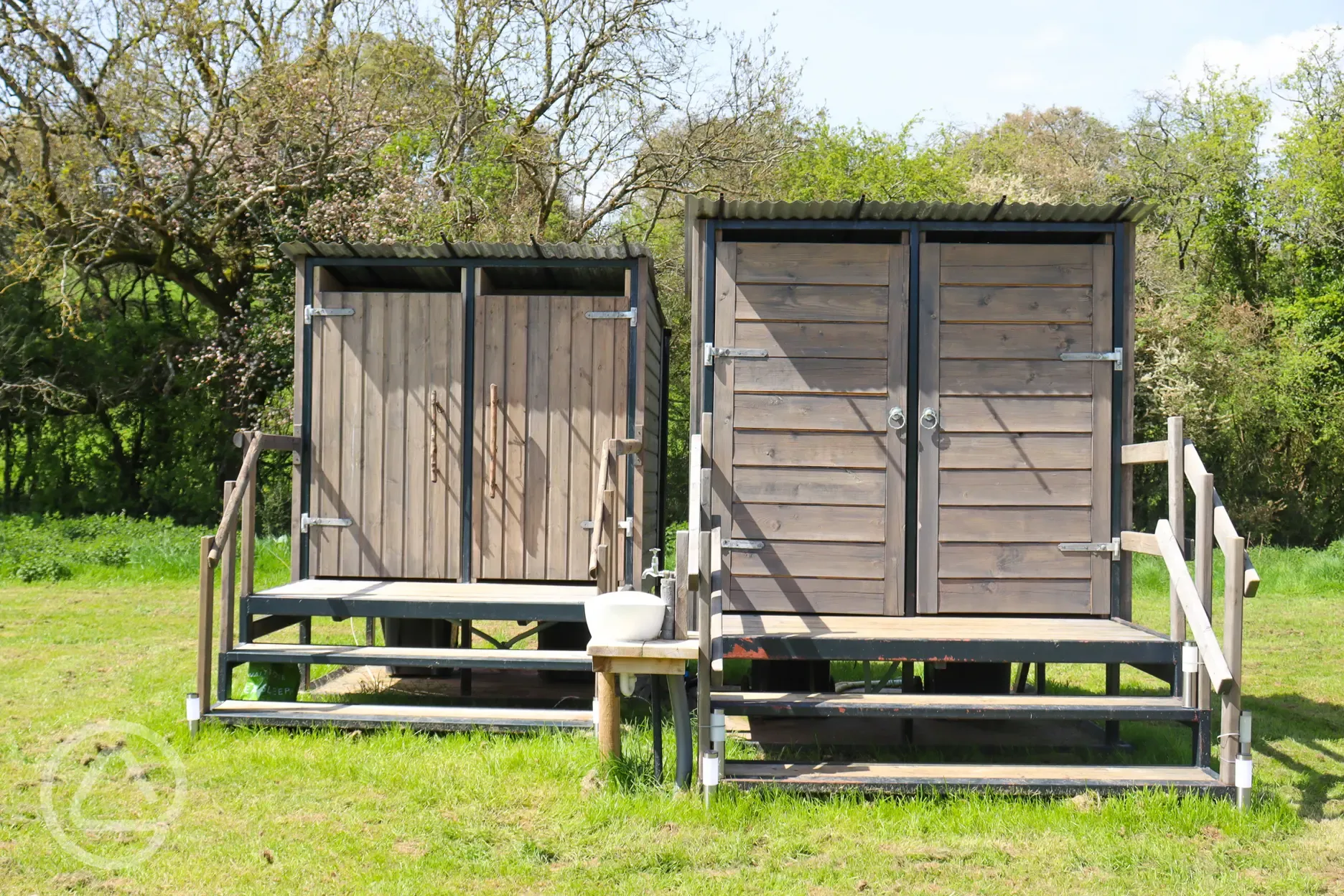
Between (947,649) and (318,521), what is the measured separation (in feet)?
11.9

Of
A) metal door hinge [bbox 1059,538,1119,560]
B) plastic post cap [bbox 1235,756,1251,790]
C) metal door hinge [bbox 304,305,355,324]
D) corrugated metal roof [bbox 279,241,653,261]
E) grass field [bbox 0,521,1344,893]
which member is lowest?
grass field [bbox 0,521,1344,893]

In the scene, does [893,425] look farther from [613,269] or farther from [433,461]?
[433,461]

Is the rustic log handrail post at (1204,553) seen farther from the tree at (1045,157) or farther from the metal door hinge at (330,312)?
the tree at (1045,157)

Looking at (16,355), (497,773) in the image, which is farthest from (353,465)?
(16,355)

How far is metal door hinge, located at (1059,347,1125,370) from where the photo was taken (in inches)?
211

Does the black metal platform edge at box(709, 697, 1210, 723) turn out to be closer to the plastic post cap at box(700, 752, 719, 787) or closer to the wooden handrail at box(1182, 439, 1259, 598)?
the plastic post cap at box(700, 752, 719, 787)

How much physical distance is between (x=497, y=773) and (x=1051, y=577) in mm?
2698

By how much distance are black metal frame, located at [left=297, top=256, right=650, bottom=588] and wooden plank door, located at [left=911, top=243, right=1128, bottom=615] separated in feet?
5.67

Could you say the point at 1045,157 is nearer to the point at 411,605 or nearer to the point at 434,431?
the point at 434,431

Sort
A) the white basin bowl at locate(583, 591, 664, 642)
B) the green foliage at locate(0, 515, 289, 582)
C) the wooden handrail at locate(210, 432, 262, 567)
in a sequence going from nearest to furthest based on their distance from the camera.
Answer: the white basin bowl at locate(583, 591, 664, 642)
the wooden handrail at locate(210, 432, 262, 567)
the green foliage at locate(0, 515, 289, 582)

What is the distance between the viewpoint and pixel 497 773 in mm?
4730

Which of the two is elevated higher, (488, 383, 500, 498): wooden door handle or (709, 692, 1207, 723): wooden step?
(488, 383, 500, 498): wooden door handle

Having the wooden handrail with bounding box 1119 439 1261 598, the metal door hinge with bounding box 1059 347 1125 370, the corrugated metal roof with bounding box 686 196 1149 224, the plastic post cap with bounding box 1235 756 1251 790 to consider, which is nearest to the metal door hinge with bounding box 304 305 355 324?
the corrugated metal roof with bounding box 686 196 1149 224

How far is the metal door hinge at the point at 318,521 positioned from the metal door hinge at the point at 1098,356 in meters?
3.95
